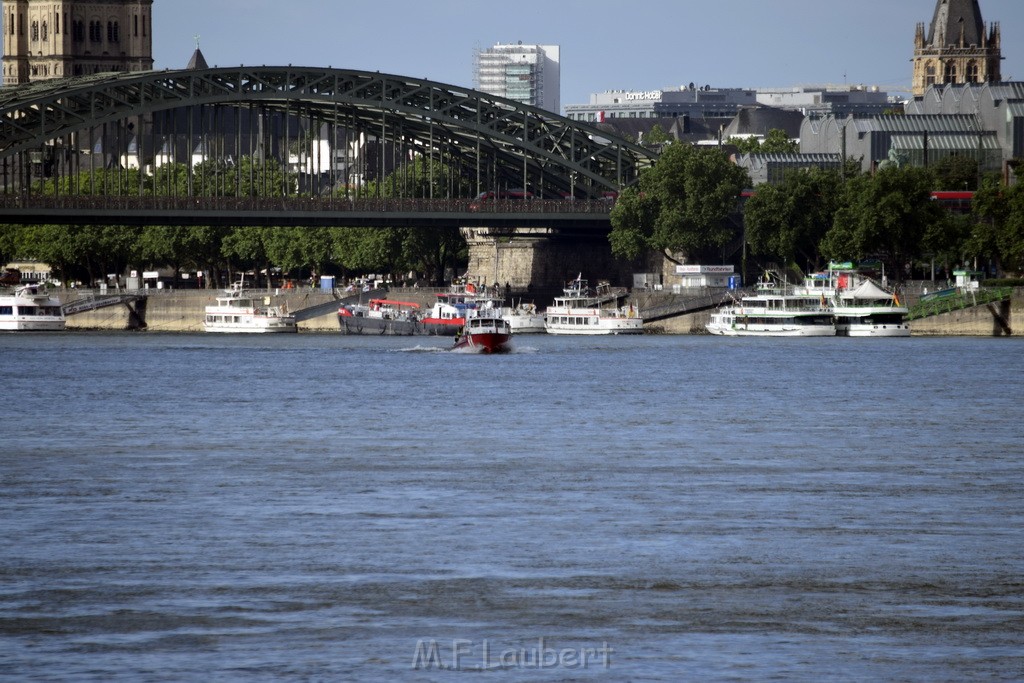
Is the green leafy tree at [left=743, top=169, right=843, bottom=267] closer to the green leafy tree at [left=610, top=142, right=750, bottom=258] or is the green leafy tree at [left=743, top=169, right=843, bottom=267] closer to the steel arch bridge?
the green leafy tree at [left=610, top=142, right=750, bottom=258]

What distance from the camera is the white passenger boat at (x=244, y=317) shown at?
14462 centimetres

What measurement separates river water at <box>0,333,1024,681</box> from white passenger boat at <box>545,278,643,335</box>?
69.0 m

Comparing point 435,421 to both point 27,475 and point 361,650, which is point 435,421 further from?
point 361,650

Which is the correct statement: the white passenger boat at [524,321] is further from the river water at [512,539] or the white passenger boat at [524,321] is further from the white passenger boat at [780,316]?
the river water at [512,539]

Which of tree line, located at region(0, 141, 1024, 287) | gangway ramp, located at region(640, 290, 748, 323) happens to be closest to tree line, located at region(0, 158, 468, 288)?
tree line, located at region(0, 141, 1024, 287)

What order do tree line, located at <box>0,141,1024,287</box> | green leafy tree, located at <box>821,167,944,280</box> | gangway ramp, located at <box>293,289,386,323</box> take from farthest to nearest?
gangway ramp, located at <box>293,289,386,323</box> → tree line, located at <box>0,141,1024,287</box> → green leafy tree, located at <box>821,167,944,280</box>

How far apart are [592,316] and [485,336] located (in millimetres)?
32525

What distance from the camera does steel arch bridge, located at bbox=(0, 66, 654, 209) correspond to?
139500 mm

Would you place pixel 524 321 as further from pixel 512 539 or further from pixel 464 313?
pixel 512 539

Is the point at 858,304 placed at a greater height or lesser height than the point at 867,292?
lesser

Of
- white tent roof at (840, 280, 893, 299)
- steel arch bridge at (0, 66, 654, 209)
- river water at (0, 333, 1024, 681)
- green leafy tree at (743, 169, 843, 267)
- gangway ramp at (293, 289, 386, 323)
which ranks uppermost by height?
steel arch bridge at (0, 66, 654, 209)

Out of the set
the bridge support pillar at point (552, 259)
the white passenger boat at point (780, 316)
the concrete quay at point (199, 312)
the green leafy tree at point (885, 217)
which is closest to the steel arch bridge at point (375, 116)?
the bridge support pillar at point (552, 259)

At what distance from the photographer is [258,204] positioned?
445 ft

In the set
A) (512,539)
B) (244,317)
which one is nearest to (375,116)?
(244,317)
